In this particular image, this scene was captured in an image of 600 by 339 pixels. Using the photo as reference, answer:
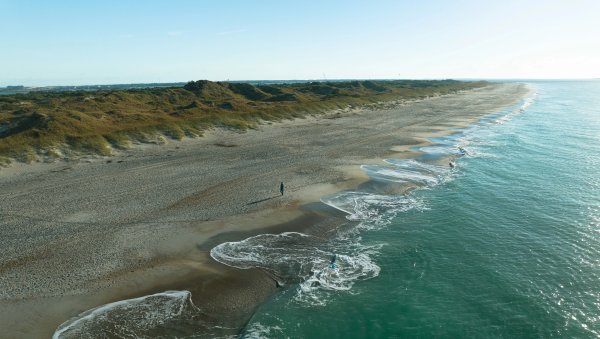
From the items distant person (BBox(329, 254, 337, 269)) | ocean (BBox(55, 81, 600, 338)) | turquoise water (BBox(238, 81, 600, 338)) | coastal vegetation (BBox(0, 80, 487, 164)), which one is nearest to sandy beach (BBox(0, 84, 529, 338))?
ocean (BBox(55, 81, 600, 338))

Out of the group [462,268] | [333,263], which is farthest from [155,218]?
[462,268]

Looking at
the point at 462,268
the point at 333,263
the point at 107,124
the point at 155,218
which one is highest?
the point at 107,124

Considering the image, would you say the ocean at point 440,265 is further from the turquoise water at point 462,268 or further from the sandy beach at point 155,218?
the sandy beach at point 155,218

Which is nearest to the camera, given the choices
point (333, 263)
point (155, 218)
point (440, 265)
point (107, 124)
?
point (333, 263)

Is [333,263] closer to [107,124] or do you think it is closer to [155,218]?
[155,218]

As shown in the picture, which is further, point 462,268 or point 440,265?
point 440,265

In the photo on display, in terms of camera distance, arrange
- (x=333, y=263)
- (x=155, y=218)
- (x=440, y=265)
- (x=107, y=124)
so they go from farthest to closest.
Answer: (x=107, y=124)
(x=155, y=218)
(x=440, y=265)
(x=333, y=263)

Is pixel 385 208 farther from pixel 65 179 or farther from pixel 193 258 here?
pixel 65 179

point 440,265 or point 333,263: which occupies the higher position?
point 333,263
